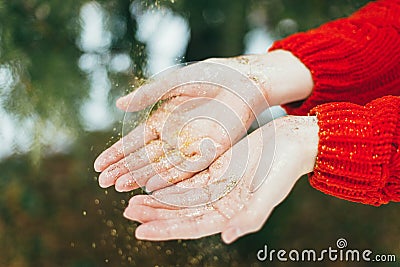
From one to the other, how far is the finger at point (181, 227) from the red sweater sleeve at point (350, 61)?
0.91 ft

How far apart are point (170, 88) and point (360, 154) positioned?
0.79 ft

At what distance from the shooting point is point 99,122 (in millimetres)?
907

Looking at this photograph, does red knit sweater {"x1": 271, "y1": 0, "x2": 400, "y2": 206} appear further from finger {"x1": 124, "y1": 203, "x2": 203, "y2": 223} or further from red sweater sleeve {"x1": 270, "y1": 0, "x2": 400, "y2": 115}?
finger {"x1": 124, "y1": 203, "x2": 203, "y2": 223}

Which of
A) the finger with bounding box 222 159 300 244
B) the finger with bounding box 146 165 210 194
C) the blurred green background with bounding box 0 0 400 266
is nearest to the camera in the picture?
the finger with bounding box 222 159 300 244

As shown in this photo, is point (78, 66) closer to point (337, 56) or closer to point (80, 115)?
point (80, 115)

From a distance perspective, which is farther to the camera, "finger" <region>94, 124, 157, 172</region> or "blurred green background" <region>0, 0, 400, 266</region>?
A: "blurred green background" <region>0, 0, 400, 266</region>

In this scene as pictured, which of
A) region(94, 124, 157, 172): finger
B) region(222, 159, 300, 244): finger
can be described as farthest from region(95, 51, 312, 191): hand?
region(222, 159, 300, 244): finger

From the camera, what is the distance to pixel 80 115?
0.89 metres

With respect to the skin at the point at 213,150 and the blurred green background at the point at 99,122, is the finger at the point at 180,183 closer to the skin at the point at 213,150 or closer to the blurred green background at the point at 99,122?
the skin at the point at 213,150

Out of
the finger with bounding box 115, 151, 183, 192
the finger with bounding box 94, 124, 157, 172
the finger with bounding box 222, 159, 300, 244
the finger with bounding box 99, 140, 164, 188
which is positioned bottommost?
the finger with bounding box 115, 151, 183, 192

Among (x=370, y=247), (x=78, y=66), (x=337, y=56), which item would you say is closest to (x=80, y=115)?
(x=78, y=66)

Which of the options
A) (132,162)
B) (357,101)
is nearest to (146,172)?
(132,162)

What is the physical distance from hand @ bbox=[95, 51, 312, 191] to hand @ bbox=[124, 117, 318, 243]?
0.03 m

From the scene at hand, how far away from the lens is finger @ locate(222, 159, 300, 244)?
459mm
